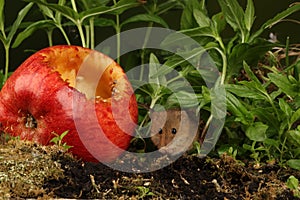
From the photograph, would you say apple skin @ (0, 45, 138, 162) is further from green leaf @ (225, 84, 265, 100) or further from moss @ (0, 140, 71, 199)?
green leaf @ (225, 84, 265, 100)

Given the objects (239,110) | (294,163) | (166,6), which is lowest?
(294,163)

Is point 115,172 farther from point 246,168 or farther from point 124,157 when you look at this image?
point 246,168

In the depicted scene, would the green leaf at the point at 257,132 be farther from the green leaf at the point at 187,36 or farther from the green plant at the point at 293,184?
the green leaf at the point at 187,36

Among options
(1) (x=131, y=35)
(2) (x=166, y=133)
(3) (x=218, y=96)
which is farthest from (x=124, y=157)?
(1) (x=131, y=35)

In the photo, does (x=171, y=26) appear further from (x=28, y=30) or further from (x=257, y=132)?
(x=257, y=132)

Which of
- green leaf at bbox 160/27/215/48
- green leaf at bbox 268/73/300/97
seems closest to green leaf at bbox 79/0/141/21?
green leaf at bbox 160/27/215/48

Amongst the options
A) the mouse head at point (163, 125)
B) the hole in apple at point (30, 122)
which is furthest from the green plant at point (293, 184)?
the hole in apple at point (30, 122)

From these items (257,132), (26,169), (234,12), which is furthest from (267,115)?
(26,169)
